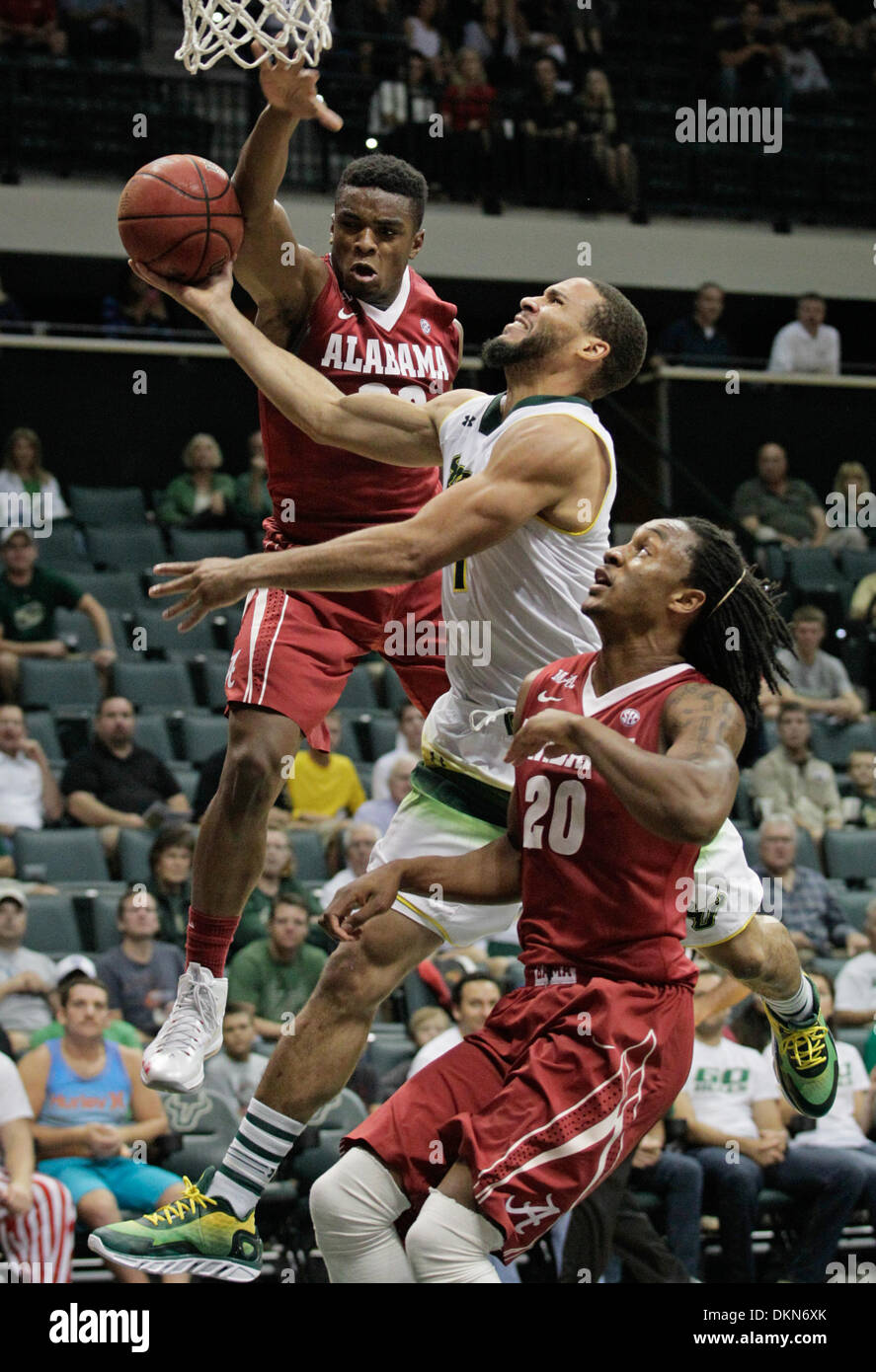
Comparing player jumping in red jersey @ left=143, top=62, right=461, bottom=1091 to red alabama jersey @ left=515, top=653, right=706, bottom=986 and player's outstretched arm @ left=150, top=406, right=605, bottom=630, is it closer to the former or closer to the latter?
player's outstretched arm @ left=150, top=406, right=605, bottom=630

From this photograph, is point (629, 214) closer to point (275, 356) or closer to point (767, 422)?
point (767, 422)

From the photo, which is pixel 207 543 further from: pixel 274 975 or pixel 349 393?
pixel 349 393

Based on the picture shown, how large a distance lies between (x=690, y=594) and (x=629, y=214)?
1029cm

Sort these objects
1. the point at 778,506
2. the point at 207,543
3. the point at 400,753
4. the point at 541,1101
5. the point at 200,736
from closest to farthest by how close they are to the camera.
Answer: the point at 541,1101, the point at 400,753, the point at 200,736, the point at 207,543, the point at 778,506

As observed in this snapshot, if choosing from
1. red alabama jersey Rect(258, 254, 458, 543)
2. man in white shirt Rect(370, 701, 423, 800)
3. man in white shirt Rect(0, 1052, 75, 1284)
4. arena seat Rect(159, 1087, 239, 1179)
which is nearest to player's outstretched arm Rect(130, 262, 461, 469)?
red alabama jersey Rect(258, 254, 458, 543)

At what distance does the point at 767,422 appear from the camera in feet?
43.9

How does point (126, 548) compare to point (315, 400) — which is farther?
point (126, 548)

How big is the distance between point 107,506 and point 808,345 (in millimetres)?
5149

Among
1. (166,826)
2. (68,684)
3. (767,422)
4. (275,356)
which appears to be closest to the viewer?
(275,356)

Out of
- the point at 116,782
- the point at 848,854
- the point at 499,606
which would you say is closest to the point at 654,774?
the point at 499,606

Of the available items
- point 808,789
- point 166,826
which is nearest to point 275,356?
point 166,826

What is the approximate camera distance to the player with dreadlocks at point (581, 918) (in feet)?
12.9

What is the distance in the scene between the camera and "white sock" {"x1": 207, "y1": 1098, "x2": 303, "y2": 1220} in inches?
179

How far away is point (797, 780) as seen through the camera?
1048cm
